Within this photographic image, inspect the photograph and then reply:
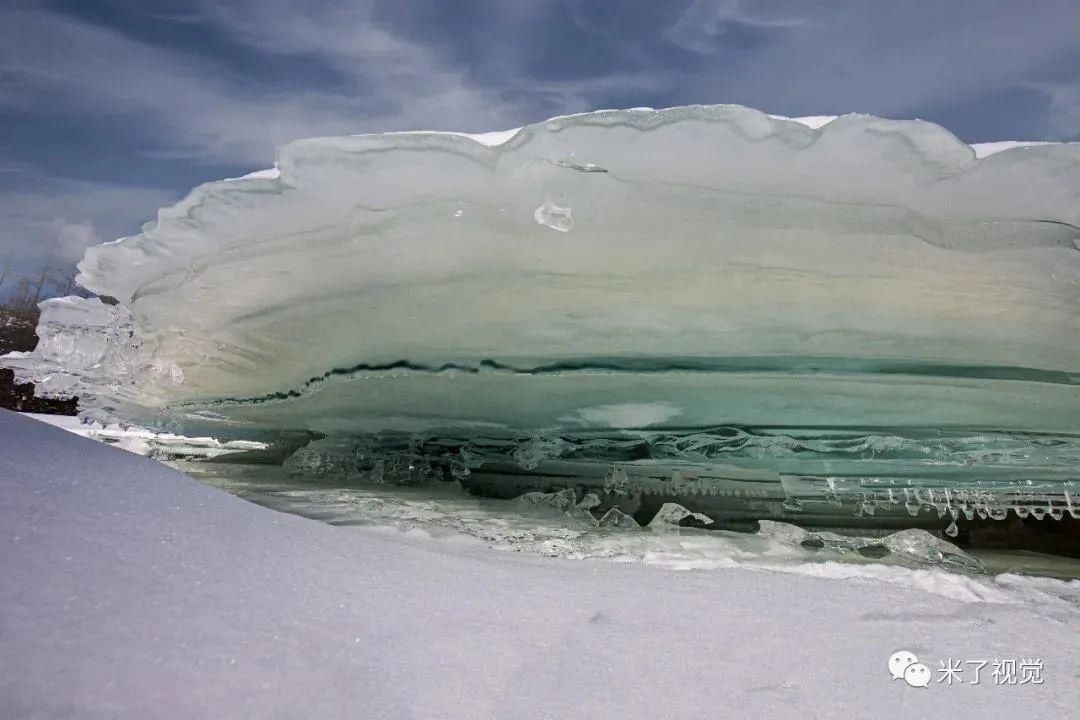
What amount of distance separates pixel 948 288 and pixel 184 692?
5.20 feet

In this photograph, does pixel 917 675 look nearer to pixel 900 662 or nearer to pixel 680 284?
pixel 900 662

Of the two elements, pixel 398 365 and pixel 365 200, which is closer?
pixel 365 200

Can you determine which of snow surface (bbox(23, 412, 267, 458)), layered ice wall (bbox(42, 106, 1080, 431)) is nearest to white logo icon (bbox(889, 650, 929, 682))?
layered ice wall (bbox(42, 106, 1080, 431))

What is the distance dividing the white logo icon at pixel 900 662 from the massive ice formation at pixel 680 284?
866 millimetres

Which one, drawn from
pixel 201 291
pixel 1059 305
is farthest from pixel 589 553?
pixel 201 291

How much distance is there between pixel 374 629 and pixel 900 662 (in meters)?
0.65

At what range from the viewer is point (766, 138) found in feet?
4.25

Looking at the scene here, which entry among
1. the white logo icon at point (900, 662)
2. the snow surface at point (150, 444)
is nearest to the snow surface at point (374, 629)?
the white logo icon at point (900, 662)

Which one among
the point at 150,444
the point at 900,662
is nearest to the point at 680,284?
the point at 900,662

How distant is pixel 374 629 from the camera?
2.56 feet

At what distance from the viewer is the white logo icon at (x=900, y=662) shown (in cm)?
85

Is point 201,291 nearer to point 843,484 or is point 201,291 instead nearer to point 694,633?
point 694,633

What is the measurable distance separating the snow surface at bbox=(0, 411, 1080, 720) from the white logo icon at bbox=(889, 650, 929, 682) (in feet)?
0.04

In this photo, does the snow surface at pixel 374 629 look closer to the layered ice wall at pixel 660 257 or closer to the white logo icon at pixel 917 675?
the white logo icon at pixel 917 675
